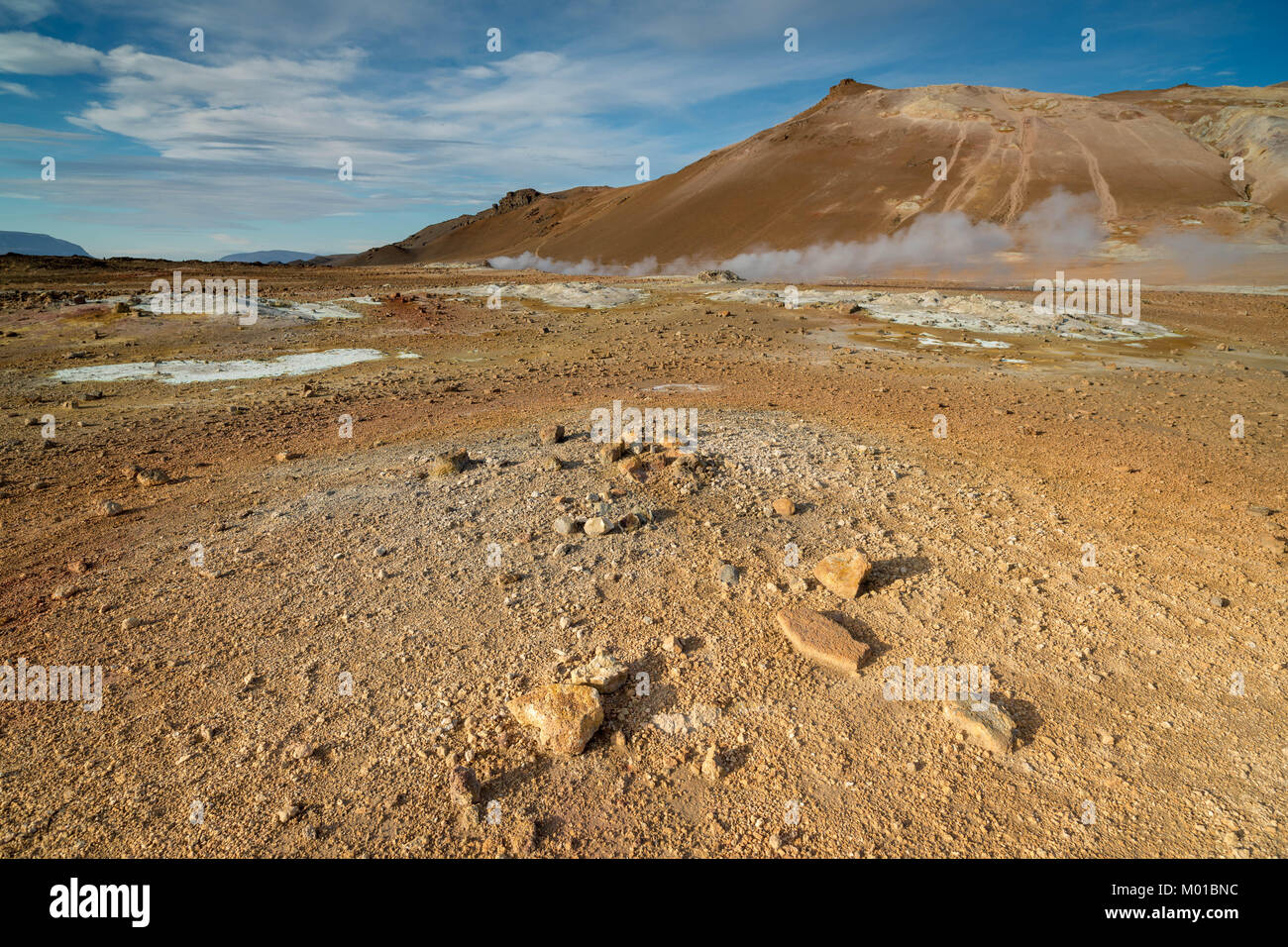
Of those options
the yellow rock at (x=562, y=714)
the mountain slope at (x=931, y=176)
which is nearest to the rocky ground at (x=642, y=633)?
the yellow rock at (x=562, y=714)

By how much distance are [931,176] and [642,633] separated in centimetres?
5899

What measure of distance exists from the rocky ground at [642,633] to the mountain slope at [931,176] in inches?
1796

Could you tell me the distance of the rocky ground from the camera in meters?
2.82

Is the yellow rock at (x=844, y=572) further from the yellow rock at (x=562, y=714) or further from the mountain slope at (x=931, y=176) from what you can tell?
the mountain slope at (x=931, y=176)

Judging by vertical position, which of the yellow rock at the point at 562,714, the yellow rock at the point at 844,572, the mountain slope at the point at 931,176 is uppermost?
the mountain slope at the point at 931,176

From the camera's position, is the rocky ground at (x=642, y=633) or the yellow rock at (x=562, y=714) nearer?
the rocky ground at (x=642, y=633)

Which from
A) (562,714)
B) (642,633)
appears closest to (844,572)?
(642,633)

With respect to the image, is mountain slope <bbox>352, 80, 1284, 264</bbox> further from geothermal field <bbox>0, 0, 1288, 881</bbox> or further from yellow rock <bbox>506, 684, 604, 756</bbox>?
yellow rock <bbox>506, 684, 604, 756</bbox>

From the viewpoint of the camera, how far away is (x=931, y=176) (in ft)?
171

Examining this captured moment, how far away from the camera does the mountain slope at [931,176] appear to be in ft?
146
